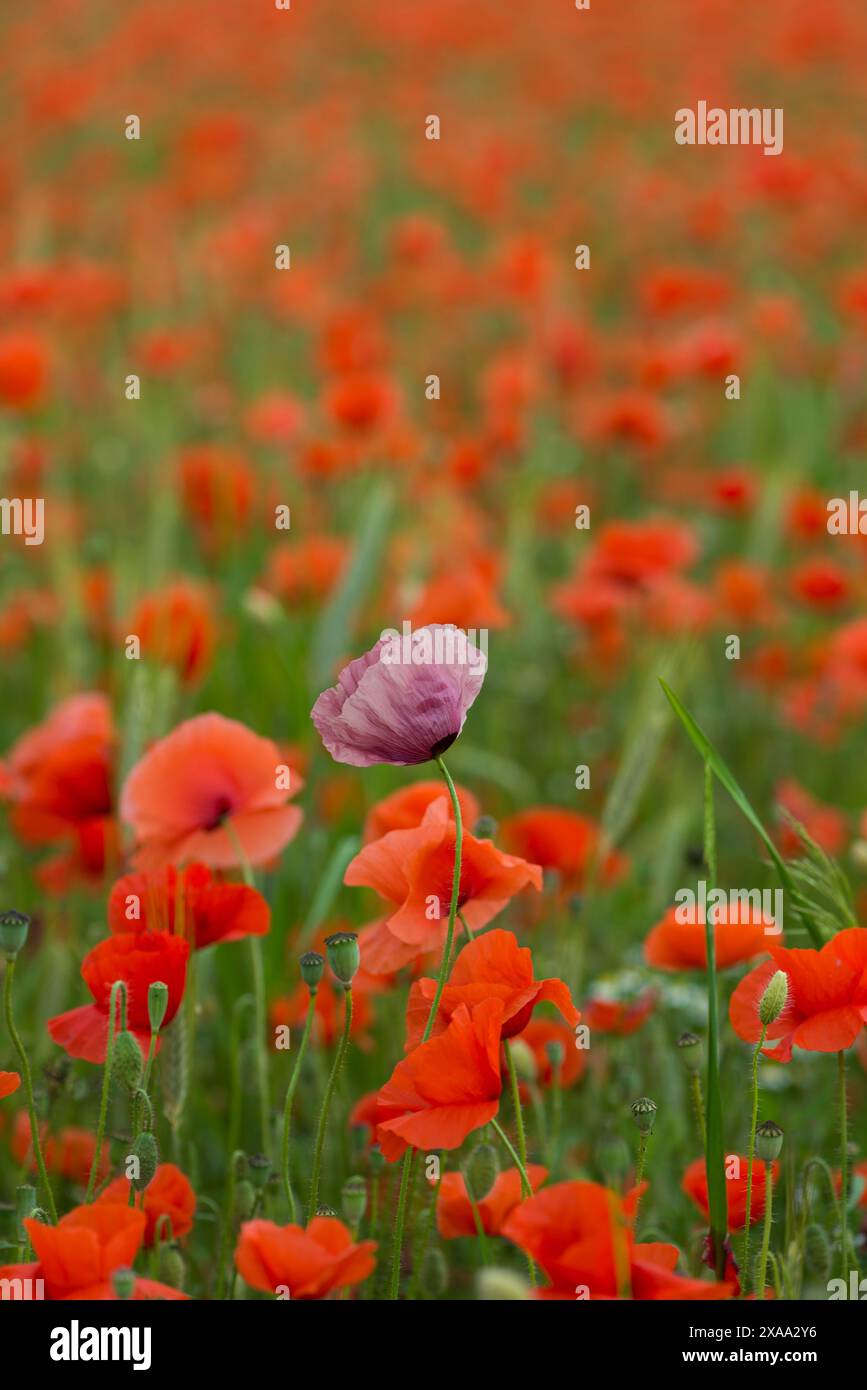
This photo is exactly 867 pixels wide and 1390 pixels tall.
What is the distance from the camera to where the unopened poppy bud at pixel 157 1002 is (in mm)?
940

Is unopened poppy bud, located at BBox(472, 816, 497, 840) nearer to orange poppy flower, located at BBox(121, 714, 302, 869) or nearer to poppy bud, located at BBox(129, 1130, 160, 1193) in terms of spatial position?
orange poppy flower, located at BBox(121, 714, 302, 869)

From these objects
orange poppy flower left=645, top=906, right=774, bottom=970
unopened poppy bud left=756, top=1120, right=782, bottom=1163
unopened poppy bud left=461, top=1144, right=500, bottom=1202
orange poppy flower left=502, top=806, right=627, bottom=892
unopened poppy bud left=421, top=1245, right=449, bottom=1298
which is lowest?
unopened poppy bud left=421, top=1245, right=449, bottom=1298

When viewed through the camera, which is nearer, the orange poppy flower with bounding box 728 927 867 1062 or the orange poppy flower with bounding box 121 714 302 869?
the orange poppy flower with bounding box 728 927 867 1062

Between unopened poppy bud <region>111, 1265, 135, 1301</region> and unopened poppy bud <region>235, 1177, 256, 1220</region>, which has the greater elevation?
unopened poppy bud <region>235, 1177, 256, 1220</region>

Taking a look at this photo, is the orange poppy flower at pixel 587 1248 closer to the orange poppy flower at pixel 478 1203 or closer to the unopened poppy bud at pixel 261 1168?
the orange poppy flower at pixel 478 1203

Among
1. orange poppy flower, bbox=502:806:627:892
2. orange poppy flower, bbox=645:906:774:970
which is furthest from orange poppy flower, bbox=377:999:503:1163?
orange poppy flower, bbox=502:806:627:892

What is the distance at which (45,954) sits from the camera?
159 centimetres

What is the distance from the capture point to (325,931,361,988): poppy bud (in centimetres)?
92

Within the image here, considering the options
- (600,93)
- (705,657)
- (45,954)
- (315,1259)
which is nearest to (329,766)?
(45,954)

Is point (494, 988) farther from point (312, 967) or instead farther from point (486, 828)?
point (486, 828)

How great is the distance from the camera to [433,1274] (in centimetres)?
112

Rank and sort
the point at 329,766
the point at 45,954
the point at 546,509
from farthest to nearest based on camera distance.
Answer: the point at 546,509 < the point at 329,766 < the point at 45,954

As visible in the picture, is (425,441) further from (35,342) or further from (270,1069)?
(270,1069)

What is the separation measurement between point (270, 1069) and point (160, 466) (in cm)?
157
